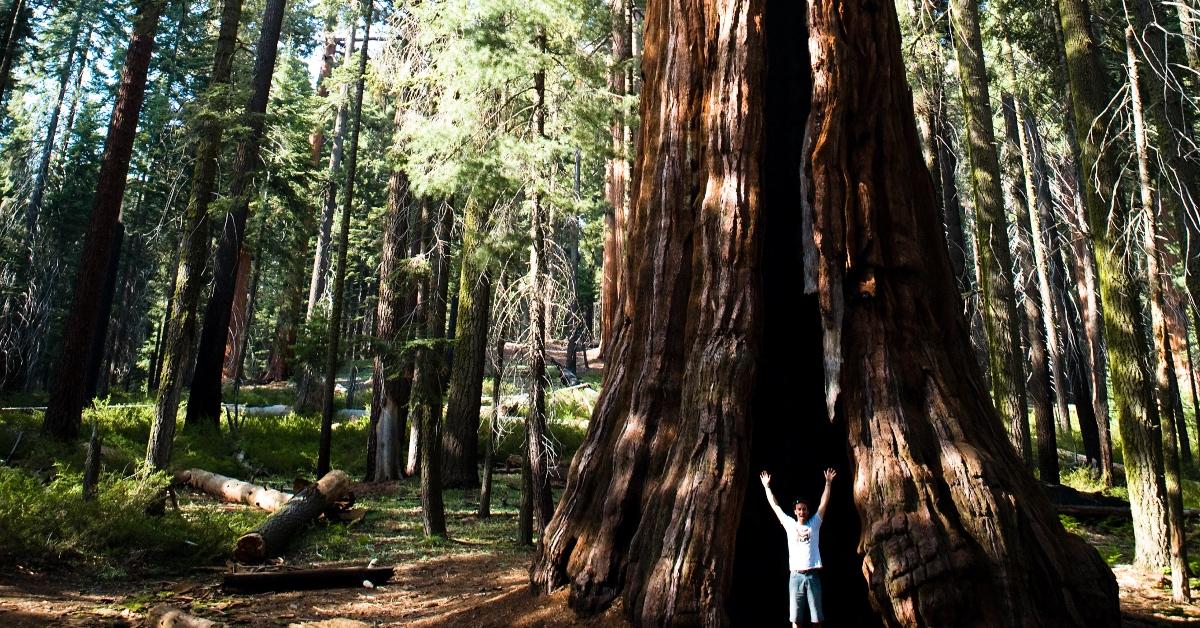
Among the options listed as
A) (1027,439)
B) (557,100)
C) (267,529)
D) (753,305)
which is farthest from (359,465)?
(753,305)

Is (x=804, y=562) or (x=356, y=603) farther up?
(x=804, y=562)

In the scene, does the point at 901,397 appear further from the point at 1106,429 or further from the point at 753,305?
the point at 1106,429

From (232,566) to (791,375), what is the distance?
286 inches

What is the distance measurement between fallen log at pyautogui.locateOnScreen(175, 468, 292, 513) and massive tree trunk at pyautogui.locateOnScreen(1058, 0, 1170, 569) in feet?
37.9

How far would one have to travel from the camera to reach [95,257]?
642 inches

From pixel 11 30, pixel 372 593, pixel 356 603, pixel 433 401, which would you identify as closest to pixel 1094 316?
pixel 433 401

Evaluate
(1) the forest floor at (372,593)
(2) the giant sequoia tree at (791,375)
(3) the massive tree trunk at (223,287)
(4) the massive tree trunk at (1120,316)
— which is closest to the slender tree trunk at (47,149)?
(3) the massive tree trunk at (223,287)

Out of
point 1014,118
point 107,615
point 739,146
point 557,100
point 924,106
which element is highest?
point 1014,118

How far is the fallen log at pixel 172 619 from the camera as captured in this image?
6020 mm

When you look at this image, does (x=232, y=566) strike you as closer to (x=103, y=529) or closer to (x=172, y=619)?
(x=103, y=529)

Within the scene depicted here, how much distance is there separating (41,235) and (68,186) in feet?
10.6

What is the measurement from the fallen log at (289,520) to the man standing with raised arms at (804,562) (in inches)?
287

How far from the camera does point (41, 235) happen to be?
28.5 meters

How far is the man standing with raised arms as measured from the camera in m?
5.00
